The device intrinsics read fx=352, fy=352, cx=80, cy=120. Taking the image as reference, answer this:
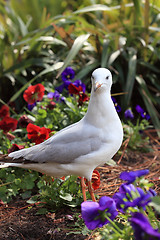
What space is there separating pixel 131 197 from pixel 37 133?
48.2 inches

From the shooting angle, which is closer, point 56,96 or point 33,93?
point 33,93

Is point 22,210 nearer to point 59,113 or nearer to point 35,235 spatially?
point 35,235

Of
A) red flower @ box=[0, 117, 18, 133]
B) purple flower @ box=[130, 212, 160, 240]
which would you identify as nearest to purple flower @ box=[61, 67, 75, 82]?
red flower @ box=[0, 117, 18, 133]

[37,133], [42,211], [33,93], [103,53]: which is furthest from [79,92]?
[42,211]

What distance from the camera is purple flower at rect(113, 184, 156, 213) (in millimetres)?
1230

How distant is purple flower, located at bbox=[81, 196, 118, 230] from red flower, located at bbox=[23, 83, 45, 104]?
172cm

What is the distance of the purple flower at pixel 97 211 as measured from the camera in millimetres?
1310

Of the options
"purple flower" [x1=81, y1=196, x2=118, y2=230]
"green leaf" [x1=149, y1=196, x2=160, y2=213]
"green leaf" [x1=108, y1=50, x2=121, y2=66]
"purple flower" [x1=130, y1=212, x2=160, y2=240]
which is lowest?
"green leaf" [x1=108, y1=50, x2=121, y2=66]

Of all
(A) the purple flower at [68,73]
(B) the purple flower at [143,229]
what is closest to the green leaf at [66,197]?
(B) the purple flower at [143,229]

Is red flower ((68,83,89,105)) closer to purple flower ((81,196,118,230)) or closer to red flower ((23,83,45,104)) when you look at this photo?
red flower ((23,83,45,104))

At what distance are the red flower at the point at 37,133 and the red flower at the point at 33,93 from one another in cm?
58

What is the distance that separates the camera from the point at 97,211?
1.33 m

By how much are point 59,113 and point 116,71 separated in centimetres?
92

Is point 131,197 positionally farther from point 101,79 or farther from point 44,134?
point 44,134
